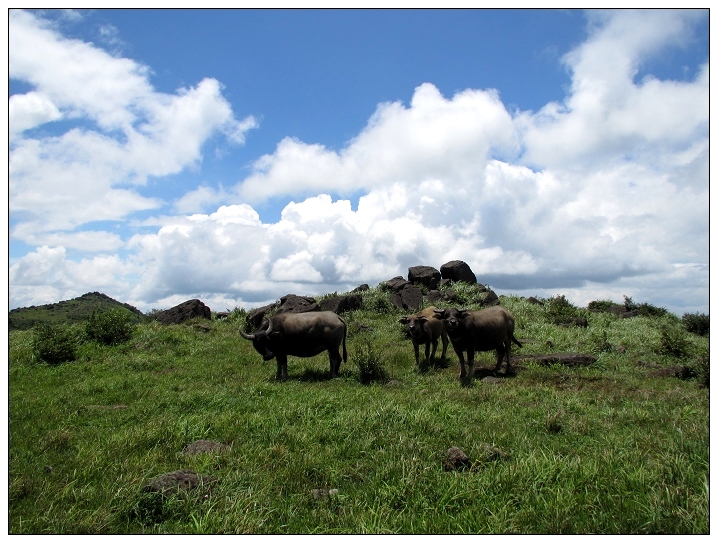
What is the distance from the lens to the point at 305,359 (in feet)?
53.9

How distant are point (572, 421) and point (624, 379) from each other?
5.08 meters

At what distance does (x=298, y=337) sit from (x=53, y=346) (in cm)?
902

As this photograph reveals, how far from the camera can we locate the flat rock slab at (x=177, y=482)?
5.11 metres

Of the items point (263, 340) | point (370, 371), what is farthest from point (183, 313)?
point (370, 371)

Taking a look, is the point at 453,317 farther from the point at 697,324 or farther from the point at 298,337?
the point at 697,324

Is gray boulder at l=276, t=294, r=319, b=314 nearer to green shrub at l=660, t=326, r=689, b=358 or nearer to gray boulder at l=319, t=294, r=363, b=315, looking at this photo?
gray boulder at l=319, t=294, r=363, b=315

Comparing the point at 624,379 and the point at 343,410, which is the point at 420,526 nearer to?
the point at 343,410

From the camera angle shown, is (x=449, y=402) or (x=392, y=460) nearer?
(x=392, y=460)

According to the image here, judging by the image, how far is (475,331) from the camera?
41.4ft

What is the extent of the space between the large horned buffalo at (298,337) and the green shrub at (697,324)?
62.7ft

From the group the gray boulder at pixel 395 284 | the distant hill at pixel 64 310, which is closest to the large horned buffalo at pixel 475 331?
the gray boulder at pixel 395 284

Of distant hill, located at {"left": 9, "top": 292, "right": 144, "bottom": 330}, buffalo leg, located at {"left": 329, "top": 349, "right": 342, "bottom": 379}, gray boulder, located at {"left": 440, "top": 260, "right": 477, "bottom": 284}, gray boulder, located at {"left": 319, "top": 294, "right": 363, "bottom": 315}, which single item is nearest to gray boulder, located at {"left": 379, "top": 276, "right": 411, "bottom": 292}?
gray boulder, located at {"left": 440, "top": 260, "right": 477, "bottom": 284}

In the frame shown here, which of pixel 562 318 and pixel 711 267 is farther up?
pixel 711 267

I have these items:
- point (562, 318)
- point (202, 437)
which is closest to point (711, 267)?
point (202, 437)
